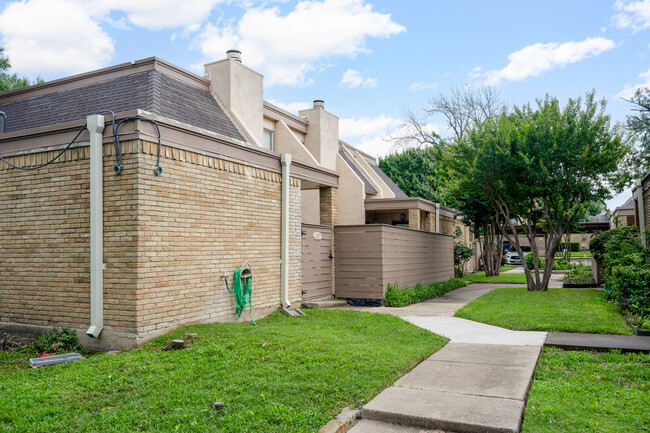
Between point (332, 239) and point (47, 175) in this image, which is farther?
point (332, 239)

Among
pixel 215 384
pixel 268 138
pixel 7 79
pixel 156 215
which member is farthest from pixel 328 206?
pixel 7 79

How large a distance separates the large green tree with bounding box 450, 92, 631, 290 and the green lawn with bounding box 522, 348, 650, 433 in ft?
26.7

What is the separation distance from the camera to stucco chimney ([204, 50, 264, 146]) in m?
Result: 12.3

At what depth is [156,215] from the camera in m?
7.67

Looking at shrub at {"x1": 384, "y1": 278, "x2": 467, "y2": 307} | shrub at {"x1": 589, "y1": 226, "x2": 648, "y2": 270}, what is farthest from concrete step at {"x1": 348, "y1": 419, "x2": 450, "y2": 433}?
shrub at {"x1": 589, "y1": 226, "x2": 648, "y2": 270}

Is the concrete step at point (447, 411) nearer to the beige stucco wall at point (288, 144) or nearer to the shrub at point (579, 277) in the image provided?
the beige stucco wall at point (288, 144)

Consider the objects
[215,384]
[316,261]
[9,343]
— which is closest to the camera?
[215,384]

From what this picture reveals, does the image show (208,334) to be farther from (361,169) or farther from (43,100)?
(361,169)

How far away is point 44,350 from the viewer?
24.6 ft

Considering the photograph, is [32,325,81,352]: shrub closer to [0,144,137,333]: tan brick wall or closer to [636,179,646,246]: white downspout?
[0,144,137,333]: tan brick wall

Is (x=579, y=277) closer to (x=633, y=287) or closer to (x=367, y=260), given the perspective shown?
(x=633, y=287)

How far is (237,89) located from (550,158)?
8.67m

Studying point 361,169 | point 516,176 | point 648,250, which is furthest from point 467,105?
point 648,250

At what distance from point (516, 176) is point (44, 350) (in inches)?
495
